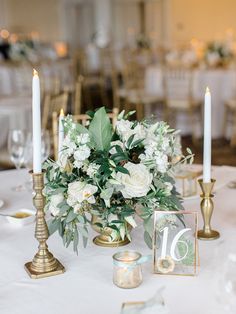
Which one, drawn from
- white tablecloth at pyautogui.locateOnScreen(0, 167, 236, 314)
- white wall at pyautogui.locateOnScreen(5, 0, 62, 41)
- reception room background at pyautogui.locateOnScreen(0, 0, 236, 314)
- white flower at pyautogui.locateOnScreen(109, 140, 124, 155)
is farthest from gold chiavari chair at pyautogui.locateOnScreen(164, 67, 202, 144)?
white wall at pyautogui.locateOnScreen(5, 0, 62, 41)

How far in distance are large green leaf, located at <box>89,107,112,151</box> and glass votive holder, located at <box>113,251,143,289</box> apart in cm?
29

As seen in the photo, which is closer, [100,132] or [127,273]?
[127,273]

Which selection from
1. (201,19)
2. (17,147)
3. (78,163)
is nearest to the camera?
(78,163)

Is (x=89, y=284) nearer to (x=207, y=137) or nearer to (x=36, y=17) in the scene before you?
(x=207, y=137)

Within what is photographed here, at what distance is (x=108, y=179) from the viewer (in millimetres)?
1335

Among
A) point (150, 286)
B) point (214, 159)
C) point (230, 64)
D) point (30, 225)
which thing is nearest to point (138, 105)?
point (230, 64)

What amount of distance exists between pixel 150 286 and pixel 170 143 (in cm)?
39

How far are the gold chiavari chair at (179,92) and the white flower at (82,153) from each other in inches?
199

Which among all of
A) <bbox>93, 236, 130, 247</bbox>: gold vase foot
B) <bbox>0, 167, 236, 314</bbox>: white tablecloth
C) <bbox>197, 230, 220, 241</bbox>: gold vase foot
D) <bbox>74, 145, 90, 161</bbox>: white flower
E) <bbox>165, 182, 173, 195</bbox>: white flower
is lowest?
<bbox>0, 167, 236, 314</bbox>: white tablecloth

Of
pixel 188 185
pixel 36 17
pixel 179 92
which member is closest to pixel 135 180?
pixel 188 185

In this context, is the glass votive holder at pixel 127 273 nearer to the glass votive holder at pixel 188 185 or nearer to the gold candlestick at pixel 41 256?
the gold candlestick at pixel 41 256

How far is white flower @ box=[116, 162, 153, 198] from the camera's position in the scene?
133 cm

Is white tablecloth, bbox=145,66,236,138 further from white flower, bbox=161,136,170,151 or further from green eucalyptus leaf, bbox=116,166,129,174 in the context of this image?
green eucalyptus leaf, bbox=116,166,129,174

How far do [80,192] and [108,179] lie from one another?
0.08m
